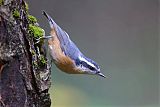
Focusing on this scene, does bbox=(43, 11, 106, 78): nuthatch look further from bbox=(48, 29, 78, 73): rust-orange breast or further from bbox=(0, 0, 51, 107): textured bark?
bbox=(0, 0, 51, 107): textured bark

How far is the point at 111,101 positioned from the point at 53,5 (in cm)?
292

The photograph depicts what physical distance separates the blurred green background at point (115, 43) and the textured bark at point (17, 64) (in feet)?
17.5

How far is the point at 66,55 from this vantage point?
16.3ft

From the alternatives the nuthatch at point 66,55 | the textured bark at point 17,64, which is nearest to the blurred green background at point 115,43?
the nuthatch at point 66,55

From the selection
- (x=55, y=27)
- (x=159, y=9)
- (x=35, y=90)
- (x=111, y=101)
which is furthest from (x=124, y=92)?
(x=35, y=90)

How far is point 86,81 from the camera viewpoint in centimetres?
897

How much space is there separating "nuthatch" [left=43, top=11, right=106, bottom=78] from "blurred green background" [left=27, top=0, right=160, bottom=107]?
140 inches

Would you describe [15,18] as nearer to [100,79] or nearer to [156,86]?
Result: [100,79]

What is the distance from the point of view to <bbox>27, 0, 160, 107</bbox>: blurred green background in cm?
903

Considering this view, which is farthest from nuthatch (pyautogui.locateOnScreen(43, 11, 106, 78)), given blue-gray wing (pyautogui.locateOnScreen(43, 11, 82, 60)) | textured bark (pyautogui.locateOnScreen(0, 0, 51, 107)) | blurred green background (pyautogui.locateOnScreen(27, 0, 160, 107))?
blurred green background (pyautogui.locateOnScreen(27, 0, 160, 107))

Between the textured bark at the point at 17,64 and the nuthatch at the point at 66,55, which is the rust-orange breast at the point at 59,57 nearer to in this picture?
the nuthatch at the point at 66,55

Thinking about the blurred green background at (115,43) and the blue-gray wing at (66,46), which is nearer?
the blue-gray wing at (66,46)

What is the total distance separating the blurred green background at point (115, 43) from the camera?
9.03m

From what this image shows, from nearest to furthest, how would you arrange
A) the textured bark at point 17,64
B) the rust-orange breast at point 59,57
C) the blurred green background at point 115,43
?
1. the textured bark at point 17,64
2. the rust-orange breast at point 59,57
3. the blurred green background at point 115,43
